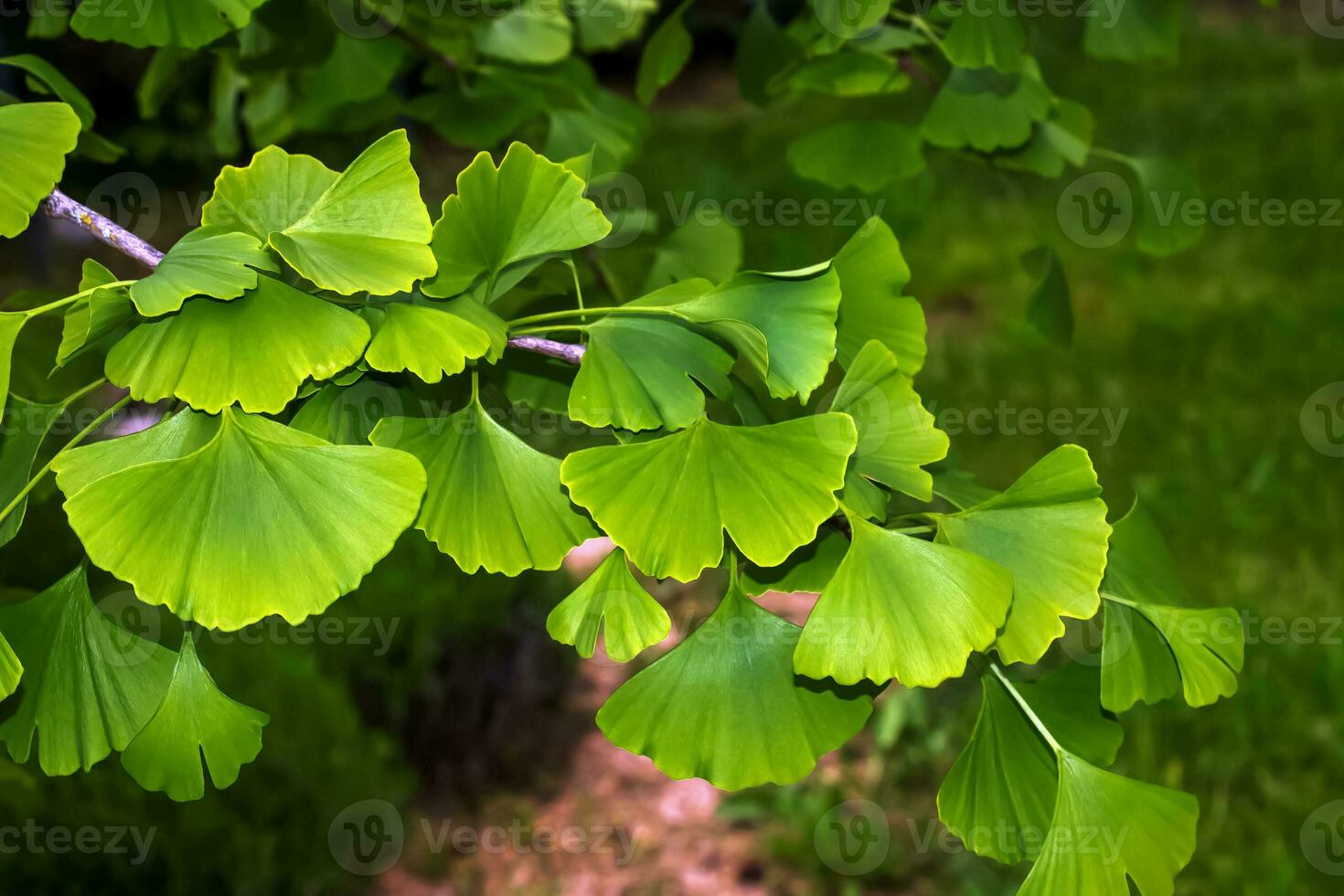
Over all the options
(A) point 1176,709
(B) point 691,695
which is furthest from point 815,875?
(B) point 691,695

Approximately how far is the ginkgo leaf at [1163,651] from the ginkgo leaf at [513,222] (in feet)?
1.03

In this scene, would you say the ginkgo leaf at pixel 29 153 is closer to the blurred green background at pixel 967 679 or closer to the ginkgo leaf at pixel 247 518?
the ginkgo leaf at pixel 247 518

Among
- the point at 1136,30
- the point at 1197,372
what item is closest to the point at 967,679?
the point at 1197,372

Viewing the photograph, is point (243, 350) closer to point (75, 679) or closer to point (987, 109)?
point (75, 679)

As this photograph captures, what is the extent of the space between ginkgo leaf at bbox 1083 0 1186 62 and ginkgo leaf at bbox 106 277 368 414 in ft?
2.19

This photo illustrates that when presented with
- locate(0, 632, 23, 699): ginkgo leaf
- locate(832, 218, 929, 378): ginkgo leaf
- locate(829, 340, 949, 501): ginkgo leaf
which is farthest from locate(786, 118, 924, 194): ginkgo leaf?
locate(0, 632, 23, 699): ginkgo leaf

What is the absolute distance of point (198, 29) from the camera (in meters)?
0.65

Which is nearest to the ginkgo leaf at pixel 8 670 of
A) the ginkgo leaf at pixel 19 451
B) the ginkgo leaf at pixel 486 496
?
the ginkgo leaf at pixel 19 451

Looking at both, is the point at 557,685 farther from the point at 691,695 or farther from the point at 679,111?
the point at 679,111

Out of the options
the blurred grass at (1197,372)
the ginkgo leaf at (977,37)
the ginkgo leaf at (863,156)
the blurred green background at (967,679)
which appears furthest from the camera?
the blurred grass at (1197,372)

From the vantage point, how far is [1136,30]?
905 mm

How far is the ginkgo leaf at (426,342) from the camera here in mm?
470

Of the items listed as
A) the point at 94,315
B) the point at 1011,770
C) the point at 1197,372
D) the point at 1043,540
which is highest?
the point at 94,315

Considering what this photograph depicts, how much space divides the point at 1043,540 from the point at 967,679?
1.51 meters
